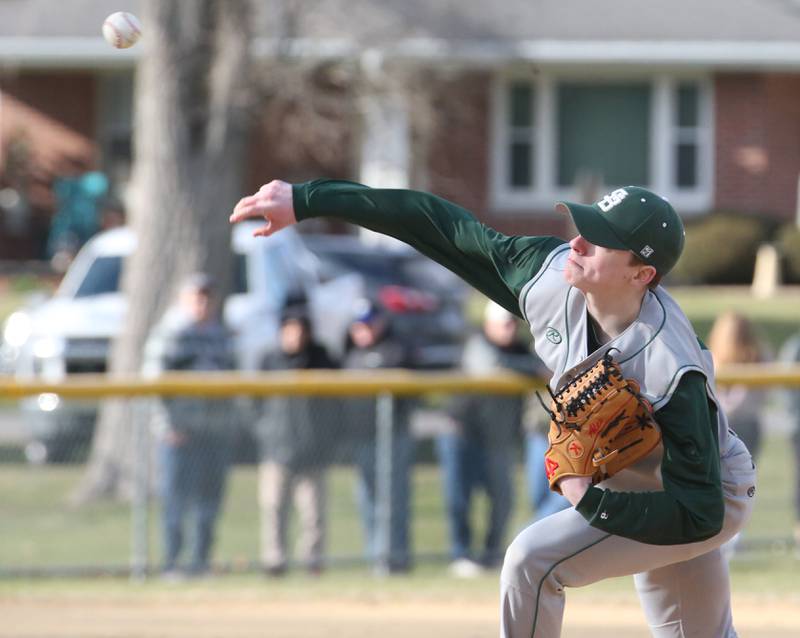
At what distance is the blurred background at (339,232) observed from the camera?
31.2 feet

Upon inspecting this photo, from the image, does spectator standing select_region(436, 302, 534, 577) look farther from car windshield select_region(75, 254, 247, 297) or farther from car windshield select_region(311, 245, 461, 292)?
car windshield select_region(311, 245, 461, 292)

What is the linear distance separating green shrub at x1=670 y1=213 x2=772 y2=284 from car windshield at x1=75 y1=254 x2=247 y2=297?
11.1 m

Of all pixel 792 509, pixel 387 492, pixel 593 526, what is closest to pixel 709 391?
pixel 593 526

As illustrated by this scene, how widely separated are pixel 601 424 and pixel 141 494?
18.9ft

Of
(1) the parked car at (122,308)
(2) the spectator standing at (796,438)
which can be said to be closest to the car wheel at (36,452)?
(1) the parked car at (122,308)

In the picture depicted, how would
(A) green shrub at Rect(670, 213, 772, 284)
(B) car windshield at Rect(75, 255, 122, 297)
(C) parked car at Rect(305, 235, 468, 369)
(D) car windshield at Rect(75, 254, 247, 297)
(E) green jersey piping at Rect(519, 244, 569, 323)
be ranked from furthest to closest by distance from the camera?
(A) green shrub at Rect(670, 213, 772, 284) → (B) car windshield at Rect(75, 255, 122, 297) → (D) car windshield at Rect(75, 254, 247, 297) → (C) parked car at Rect(305, 235, 468, 369) → (E) green jersey piping at Rect(519, 244, 569, 323)

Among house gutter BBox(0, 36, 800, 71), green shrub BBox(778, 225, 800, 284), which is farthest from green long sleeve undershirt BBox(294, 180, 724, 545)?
green shrub BBox(778, 225, 800, 284)

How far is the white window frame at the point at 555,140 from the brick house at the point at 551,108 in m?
0.03

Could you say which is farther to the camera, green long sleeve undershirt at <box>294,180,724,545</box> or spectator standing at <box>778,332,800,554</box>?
spectator standing at <box>778,332,800,554</box>

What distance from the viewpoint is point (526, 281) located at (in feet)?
15.1

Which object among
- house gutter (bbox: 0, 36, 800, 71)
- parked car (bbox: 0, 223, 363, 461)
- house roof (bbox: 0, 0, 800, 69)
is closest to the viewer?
parked car (bbox: 0, 223, 363, 461)

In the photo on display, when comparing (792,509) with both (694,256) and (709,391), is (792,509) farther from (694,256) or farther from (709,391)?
(694,256)

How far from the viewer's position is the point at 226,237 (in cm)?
1404

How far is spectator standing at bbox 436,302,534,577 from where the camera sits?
9602 mm
